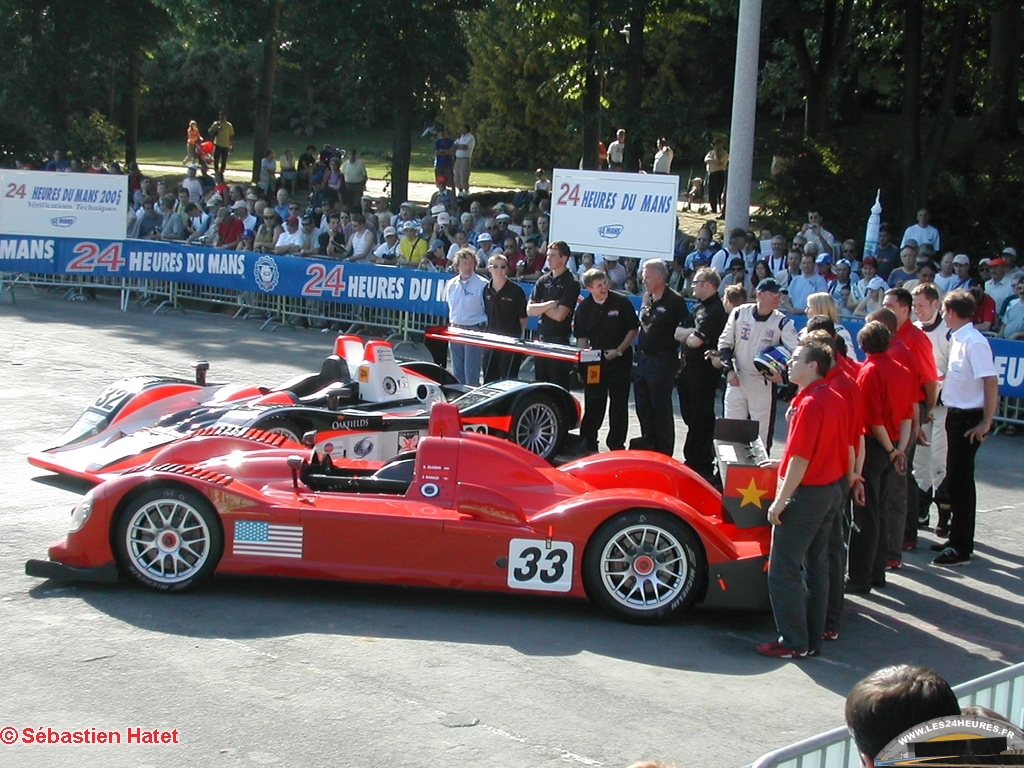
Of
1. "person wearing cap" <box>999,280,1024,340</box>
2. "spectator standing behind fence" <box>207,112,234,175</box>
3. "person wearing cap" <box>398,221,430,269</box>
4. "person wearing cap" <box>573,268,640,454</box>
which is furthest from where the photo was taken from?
"spectator standing behind fence" <box>207,112,234,175</box>

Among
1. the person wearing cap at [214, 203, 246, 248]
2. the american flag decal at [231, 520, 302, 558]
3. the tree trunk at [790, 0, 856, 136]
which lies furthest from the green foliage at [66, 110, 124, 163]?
the american flag decal at [231, 520, 302, 558]

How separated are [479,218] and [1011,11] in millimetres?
10973

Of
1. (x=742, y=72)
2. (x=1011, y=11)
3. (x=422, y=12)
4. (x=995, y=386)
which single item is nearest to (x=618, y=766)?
(x=995, y=386)

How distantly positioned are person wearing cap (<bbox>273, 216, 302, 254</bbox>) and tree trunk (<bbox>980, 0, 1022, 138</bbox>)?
13553 mm

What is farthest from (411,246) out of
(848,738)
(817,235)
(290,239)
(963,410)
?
(848,738)

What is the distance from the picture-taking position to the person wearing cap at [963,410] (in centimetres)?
834

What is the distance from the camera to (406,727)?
5.37 m

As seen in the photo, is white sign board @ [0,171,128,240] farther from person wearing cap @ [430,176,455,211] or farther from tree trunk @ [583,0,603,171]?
tree trunk @ [583,0,603,171]

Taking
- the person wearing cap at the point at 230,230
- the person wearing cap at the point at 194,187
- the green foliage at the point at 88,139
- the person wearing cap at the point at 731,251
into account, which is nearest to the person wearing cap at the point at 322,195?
the person wearing cap at the point at 194,187

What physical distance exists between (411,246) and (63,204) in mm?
6016

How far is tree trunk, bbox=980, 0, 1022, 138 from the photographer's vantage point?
23.4 meters

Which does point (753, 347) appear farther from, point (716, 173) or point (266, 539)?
point (716, 173)

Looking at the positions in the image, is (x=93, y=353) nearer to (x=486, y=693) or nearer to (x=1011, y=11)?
(x=486, y=693)

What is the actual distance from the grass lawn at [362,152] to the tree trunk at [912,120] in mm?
13192
